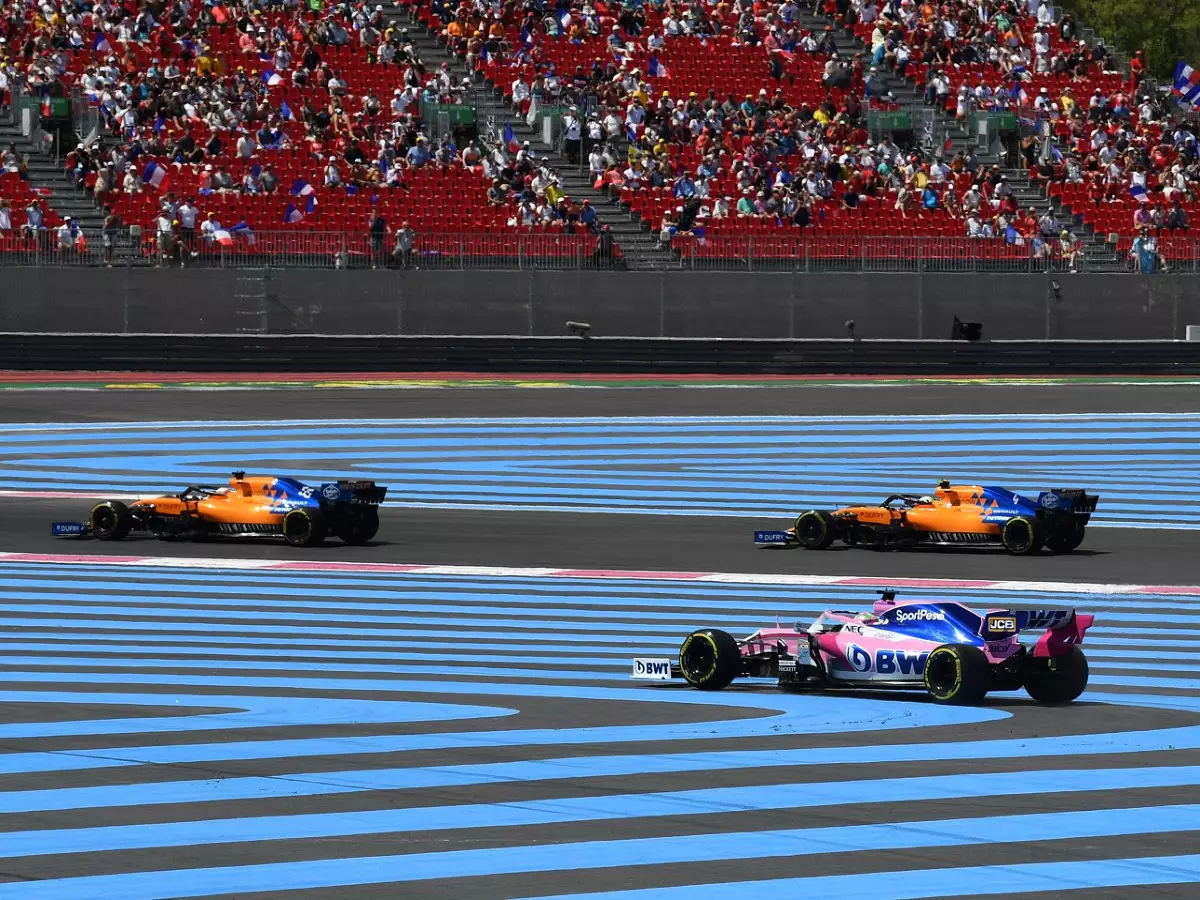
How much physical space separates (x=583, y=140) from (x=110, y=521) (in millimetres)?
21974

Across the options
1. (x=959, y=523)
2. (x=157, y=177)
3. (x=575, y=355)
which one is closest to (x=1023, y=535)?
(x=959, y=523)

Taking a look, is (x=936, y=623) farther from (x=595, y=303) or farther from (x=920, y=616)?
(x=595, y=303)

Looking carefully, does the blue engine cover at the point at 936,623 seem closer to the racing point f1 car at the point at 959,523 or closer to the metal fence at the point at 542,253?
the racing point f1 car at the point at 959,523

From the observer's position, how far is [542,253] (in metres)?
35.7

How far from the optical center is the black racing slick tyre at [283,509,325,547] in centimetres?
1831

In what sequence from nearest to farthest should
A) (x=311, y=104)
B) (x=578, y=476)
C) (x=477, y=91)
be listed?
(x=578, y=476), (x=311, y=104), (x=477, y=91)

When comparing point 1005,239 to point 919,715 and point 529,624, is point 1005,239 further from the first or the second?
point 919,715

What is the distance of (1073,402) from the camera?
1307 inches

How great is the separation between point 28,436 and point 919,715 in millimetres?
19423

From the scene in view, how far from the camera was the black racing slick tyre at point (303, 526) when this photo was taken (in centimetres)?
1831

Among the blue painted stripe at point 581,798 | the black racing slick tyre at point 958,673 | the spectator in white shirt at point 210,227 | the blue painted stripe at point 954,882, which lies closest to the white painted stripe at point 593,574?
the black racing slick tyre at point 958,673

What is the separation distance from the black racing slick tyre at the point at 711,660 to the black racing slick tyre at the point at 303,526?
7.54m

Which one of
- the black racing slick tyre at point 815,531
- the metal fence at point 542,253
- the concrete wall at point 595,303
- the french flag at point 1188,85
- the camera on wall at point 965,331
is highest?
the french flag at point 1188,85

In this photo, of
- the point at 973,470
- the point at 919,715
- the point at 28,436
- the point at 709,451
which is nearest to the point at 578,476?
the point at 709,451
